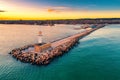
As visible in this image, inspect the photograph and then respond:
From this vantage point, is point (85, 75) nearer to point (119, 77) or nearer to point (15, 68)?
point (119, 77)

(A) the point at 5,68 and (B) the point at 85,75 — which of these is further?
(A) the point at 5,68

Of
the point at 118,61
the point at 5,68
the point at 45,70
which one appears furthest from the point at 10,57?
the point at 118,61

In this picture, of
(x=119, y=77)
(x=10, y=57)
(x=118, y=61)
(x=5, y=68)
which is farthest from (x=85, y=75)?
(x=10, y=57)

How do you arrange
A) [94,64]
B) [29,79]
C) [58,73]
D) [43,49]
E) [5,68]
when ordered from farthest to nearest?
[43,49]
[94,64]
[5,68]
[58,73]
[29,79]

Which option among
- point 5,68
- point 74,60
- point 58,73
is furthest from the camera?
point 74,60

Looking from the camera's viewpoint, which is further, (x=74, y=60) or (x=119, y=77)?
(x=74, y=60)

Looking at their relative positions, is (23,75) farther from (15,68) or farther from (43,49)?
(43,49)

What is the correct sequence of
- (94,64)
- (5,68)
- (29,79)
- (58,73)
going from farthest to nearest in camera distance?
(94,64), (5,68), (58,73), (29,79)

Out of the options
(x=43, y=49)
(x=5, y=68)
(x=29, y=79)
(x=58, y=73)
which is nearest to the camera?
(x=29, y=79)
